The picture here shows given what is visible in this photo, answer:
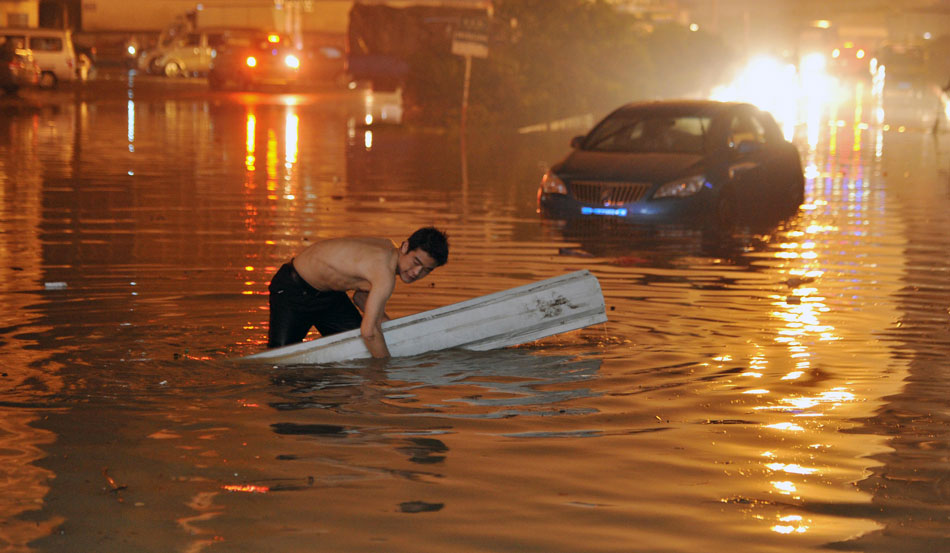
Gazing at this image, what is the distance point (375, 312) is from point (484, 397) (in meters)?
0.74

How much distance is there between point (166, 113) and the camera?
3625 cm

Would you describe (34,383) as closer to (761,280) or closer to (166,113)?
(761,280)

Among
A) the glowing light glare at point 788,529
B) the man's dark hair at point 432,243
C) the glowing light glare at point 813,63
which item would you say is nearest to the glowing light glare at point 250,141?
the man's dark hair at point 432,243

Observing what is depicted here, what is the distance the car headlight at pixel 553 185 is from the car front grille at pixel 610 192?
0.17 metres

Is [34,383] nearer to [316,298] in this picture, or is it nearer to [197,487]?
[316,298]

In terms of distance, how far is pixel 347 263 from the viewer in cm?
823

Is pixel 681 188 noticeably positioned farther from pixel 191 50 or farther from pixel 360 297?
pixel 191 50

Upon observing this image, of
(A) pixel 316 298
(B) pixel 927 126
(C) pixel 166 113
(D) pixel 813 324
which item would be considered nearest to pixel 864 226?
(D) pixel 813 324

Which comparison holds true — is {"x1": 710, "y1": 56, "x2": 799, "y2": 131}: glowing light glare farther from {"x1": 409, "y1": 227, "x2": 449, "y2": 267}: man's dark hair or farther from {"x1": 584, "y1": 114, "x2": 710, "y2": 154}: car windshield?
{"x1": 409, "y1": 227, "x2": 449, "y2": 267}: man's dark hair

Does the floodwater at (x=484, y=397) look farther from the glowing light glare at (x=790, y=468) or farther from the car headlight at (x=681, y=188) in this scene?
the car headlight at (x=681, y=188)

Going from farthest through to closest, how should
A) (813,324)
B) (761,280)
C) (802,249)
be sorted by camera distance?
(802,249), (761,280), (813,324)

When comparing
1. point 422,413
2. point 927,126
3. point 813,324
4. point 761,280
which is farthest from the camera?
point 927,126

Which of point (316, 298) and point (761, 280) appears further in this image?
point (761, 280)

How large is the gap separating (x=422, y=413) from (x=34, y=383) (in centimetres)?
217
